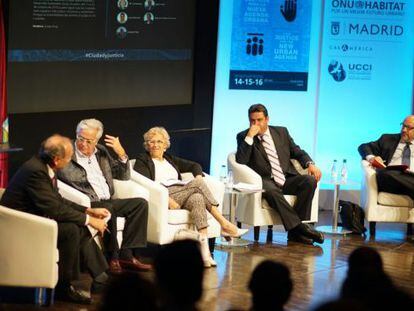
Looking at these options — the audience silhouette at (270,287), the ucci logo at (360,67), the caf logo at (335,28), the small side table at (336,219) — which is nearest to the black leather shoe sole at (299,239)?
the small side table at (336,219)

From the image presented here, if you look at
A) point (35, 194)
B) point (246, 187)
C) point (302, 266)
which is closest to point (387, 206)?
point (246, 187)

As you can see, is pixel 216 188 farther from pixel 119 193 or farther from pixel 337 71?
pixel 337 71

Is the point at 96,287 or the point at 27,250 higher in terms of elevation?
the point at 27,250

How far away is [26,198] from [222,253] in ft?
7.81

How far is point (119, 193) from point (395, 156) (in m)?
3.23

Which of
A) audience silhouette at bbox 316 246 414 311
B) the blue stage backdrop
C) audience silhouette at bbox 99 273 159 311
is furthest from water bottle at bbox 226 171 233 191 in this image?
audience silhouette at bbox 99 273 159 311

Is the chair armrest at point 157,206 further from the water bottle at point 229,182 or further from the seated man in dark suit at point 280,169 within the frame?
the seated man in dark suit at point 280,169

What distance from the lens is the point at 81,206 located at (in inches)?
244

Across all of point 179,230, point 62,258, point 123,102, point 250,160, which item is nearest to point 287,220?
point 250,160

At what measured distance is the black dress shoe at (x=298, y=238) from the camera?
8248mm

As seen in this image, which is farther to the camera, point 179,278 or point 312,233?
point 312,233

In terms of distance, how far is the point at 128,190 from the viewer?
694cm

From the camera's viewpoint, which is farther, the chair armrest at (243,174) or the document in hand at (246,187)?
the chair armrest at (243,174)

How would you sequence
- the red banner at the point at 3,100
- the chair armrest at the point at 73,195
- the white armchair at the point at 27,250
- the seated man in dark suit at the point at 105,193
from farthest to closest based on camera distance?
the red banner at the point at 3,100
the seated man in dark suit at the point at 105,193
the chair armrest at the point at 73,195
the white armchair at the point at 27,250
